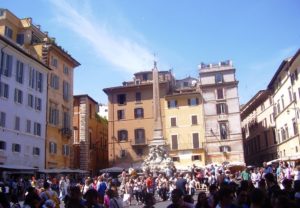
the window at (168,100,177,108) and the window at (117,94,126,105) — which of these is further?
the window at (117,94,126,105)

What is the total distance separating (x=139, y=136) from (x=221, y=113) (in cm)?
1100

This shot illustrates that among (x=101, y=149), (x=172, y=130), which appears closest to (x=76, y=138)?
(x=101, y=149)

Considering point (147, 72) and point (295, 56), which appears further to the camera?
point (147, 72)

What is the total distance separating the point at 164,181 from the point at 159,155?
993 centimetres

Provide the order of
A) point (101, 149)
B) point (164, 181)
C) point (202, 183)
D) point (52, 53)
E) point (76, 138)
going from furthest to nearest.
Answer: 1. point (101, 149)
2. point (76, 138)
3. point (52, 53)
4. point (202, 183)
5. point (164, 181)

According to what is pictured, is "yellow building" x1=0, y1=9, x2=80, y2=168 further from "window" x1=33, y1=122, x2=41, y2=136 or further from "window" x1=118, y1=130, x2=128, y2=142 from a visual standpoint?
"window" x1=118, y1=130, x2=128, y2=142

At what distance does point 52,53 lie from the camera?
39938 mm

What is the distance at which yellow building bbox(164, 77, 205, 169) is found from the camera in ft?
159

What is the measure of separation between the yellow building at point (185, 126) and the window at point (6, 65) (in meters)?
23.3

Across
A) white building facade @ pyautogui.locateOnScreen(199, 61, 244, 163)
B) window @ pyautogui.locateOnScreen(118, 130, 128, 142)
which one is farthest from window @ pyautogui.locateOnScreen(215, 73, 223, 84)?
window @ pyautogui.locateOnScreen(118, 130, 128, 142)

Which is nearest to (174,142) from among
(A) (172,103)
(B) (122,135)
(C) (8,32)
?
(A) (172,103)

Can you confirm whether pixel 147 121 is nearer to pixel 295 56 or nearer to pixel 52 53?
pixel 52 53

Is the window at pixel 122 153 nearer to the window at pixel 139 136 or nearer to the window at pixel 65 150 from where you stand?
the window at pixel 139 136

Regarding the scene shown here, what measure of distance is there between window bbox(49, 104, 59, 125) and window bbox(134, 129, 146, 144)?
44.1ft
